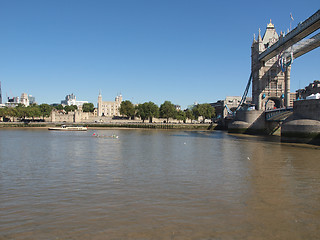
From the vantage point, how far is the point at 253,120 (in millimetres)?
69375

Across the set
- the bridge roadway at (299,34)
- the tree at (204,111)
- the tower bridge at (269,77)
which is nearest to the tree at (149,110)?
the tree at (204,111)

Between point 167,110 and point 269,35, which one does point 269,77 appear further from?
point 167,110

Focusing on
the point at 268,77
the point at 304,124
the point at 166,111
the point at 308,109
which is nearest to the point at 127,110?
the point at 166,111

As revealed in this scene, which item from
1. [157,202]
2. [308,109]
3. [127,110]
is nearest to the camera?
[157,202]

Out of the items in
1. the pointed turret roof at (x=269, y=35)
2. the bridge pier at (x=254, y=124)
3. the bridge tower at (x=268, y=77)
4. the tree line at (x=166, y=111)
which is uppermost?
the pointed turret roof at (x=269, y=35)

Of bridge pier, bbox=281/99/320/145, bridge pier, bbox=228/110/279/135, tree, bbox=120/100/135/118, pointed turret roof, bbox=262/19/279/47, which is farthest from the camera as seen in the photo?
tree, bbox=120/100/135/118

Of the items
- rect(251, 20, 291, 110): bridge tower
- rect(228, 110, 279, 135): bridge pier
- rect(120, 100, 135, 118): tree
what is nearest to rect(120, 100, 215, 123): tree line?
rect(120, 100, 135, 118): tree

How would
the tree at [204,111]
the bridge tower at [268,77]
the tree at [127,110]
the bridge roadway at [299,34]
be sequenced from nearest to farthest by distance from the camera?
the bridge roadway at [299,34] < the bridge tower at [268,77] < the tree at [204,111] < the tree at [127,110]

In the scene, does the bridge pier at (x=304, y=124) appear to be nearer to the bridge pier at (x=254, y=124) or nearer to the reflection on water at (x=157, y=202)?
the reflection on water at (x=157, y=202)

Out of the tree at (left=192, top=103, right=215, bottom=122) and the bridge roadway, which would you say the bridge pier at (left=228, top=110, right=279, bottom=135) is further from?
the tree at (left=192, top=103, right=215, bottom=122)

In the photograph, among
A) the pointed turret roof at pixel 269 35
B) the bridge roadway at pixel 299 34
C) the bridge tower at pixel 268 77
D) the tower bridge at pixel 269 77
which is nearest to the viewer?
the bridge roadway at pixel 299 34

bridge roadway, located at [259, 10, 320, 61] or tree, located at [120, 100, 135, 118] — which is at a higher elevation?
bridge roadway, located at [259, 10, 320, 61]

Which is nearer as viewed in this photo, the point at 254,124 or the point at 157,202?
the point at 157,202

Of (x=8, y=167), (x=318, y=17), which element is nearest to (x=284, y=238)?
(x=8, y=167)
